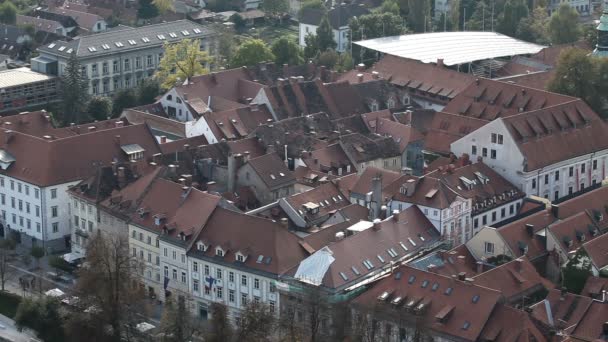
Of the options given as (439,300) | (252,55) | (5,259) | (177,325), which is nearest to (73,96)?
(252,55)

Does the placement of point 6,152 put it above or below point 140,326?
above

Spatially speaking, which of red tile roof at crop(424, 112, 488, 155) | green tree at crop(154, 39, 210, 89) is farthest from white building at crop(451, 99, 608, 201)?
green tree at crop(154, 39, 210, 89)

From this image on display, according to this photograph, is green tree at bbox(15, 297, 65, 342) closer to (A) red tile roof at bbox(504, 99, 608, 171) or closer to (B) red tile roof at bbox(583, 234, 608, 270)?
(B) red tile roof at bbox(583, 234, 608, 270)

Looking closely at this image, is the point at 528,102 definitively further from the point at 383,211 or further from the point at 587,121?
the point at 383,211

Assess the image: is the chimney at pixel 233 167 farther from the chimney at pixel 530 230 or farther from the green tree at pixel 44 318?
the chimney at pixel 530 230

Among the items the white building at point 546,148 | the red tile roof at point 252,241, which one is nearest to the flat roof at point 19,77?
the white building at point 546,148

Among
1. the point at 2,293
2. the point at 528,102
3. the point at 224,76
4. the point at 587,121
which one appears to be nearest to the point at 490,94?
the point at 528,102

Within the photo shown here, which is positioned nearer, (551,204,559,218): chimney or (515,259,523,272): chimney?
(515,259,523,272): chimney

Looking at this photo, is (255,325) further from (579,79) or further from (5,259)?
(579,79)
